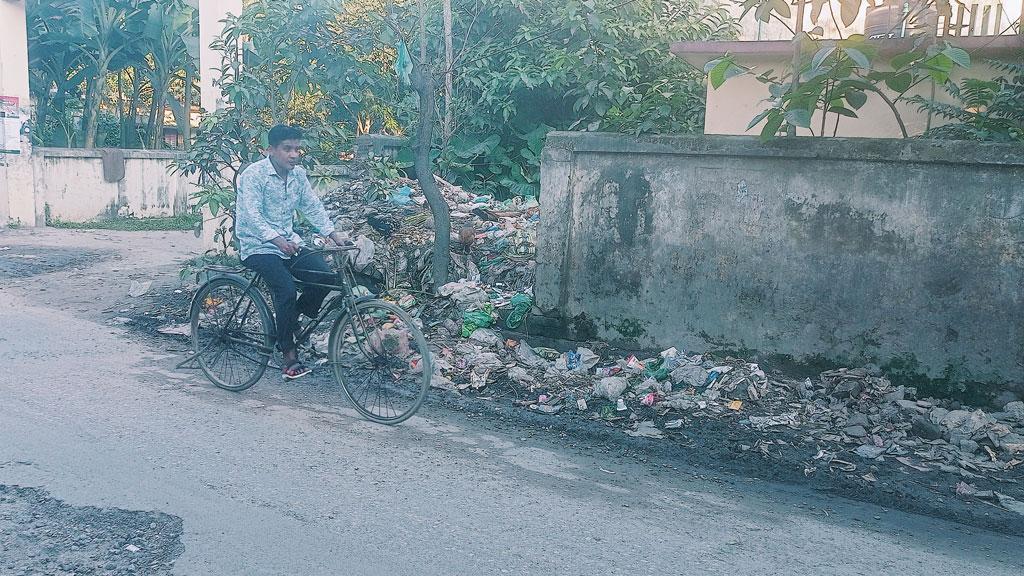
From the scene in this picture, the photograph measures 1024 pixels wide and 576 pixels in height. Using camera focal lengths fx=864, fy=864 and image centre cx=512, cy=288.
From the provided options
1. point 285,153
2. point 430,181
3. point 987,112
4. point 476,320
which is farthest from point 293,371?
point 987,112

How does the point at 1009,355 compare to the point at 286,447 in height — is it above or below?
above

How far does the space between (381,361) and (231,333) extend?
1393mm

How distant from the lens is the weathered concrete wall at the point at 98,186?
701 inches

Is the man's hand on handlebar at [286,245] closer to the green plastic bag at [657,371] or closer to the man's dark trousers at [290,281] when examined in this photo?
the man's dark trousers at [290,281]

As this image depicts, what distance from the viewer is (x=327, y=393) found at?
247 inches

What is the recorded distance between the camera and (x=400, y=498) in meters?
4.27

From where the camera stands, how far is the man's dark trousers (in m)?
5.81

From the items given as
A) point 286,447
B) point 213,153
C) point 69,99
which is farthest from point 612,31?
point 69,99

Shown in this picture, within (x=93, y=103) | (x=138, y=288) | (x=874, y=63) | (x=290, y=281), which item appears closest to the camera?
(x=290, y=281)

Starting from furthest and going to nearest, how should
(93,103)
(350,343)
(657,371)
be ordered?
(93,103)
(657,371)
(350,343)

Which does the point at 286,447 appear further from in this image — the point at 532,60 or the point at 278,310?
the point at 532,60

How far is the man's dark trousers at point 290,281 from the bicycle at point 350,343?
0.04 metres

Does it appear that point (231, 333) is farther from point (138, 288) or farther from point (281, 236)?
point (138, 288)

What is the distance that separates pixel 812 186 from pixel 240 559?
4.69 metres
